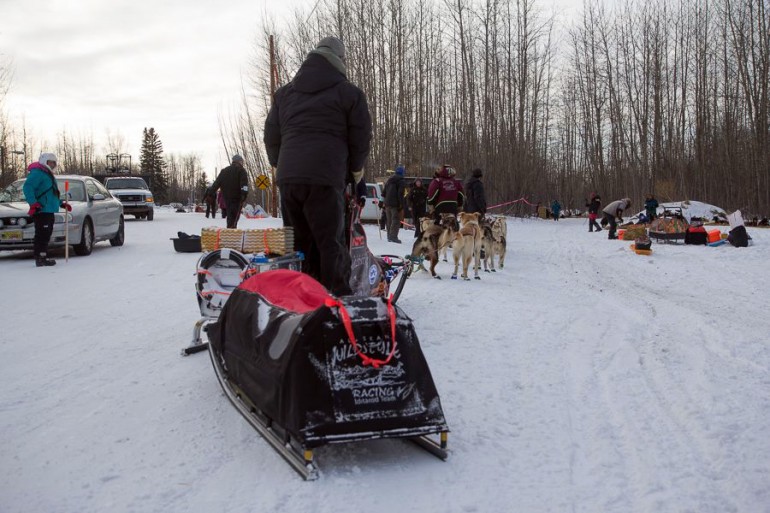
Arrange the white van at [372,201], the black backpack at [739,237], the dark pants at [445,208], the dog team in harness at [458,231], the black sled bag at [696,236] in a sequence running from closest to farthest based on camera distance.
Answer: the dog team in harness at [458,231], the dark pants at [445,208], the black backpack at [739,237], the black sled bag at [696,236], the white van at [372,201]

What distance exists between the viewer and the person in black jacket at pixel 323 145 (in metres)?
4.45

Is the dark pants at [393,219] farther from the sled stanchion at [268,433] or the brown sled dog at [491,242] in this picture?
the sled stanchion at [268,433]

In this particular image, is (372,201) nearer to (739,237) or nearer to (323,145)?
(739,237)

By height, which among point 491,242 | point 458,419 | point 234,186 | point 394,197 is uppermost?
point 234,186

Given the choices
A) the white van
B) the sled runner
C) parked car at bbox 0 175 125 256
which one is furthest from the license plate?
the white van

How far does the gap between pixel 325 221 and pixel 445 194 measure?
8.65m

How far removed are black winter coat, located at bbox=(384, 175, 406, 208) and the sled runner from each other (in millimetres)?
12077

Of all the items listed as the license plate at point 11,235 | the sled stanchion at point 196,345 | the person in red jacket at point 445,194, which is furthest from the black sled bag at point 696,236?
the license plate at point 11,235

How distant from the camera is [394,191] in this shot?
597 inches

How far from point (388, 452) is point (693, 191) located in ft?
114

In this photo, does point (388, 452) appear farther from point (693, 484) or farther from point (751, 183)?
point (751, 183)

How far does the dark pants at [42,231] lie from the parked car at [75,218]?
80 centimetres

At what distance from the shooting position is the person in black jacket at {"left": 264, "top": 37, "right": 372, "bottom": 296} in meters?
4.45

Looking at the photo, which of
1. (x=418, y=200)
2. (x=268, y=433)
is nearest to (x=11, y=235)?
(x=418, y=200)
